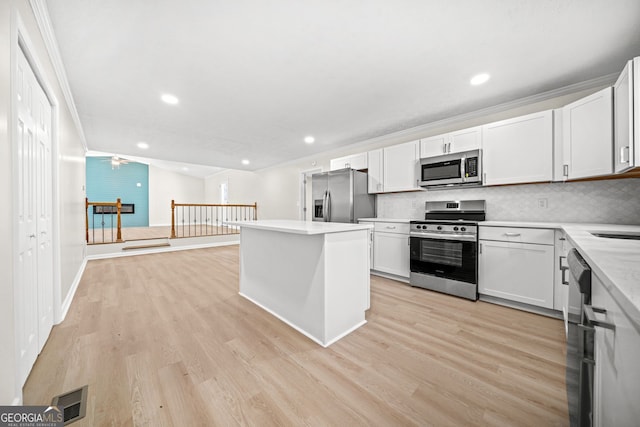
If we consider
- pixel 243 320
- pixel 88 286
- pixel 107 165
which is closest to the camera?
pixel 243 320

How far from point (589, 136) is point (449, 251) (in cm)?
166

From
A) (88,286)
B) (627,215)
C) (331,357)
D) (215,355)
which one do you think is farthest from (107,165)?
(627,215)

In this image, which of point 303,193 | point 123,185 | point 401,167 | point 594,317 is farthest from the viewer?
point 123,185

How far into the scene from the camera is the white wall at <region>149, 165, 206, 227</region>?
36.0 ft

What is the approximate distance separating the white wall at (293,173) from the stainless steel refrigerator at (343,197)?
0.43 metres

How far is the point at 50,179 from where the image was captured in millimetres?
2064

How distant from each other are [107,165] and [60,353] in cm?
1123

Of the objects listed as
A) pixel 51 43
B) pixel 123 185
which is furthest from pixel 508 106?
pixel 123 185

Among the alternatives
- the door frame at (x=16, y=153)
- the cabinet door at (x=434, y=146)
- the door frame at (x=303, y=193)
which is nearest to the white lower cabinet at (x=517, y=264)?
the cabinet door at (x=434, y=146)

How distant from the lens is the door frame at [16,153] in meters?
1.19

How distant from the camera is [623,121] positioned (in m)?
1.85

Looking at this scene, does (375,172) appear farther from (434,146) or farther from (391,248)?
(391,248)

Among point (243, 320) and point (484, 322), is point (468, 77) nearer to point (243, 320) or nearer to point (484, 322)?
point (484, 322)

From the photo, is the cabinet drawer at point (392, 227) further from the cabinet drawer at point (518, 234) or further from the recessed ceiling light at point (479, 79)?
the recessed ceiling light at point (479, 79)
